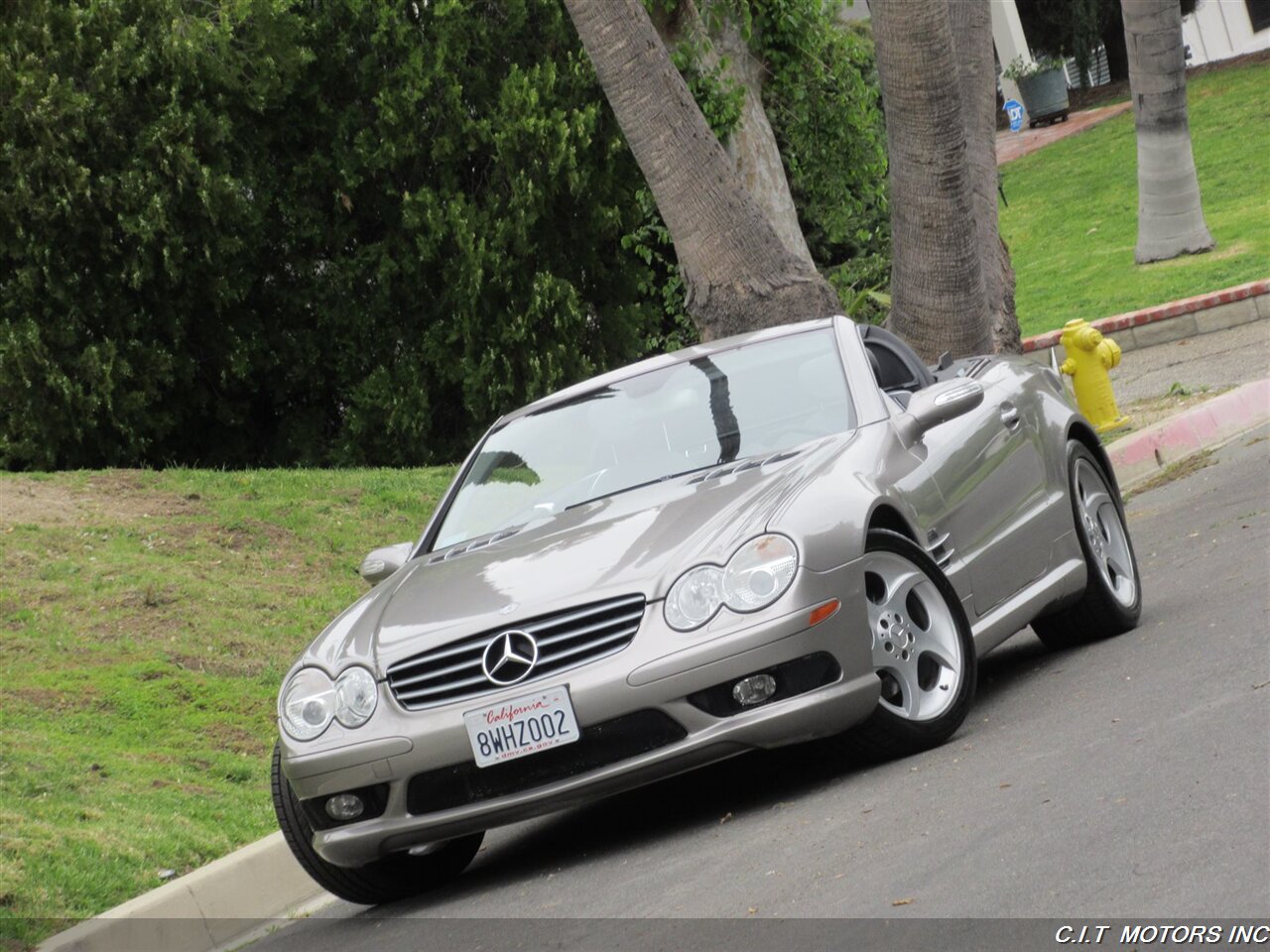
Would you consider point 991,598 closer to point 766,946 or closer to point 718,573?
point 718,573

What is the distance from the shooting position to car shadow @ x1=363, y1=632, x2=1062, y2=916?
250 inches

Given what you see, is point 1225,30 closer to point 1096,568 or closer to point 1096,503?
point 1096,503

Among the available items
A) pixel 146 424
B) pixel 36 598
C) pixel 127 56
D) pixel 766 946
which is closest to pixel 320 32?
pixel 127 56

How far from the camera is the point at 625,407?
759 cm

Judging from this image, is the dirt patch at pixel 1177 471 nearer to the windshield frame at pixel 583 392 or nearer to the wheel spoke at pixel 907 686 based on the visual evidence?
the windshield frame at pixel 583 392

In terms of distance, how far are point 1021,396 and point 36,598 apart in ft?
20.3

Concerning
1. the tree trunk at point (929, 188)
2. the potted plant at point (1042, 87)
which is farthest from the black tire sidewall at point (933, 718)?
the potted plant at point (1042, 87)

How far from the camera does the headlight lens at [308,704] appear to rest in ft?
20.4

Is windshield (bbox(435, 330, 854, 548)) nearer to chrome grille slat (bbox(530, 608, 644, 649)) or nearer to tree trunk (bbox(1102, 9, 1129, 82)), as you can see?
chrome grille slat (bbox(530, 608, 644, 649))

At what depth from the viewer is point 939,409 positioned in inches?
277

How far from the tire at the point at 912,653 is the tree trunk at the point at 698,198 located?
21.0ft

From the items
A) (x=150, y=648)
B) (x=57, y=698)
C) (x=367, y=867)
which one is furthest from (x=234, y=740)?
(x=367, y=867)

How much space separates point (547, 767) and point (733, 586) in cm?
81

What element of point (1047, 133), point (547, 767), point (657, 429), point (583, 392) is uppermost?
point (583, 392)
